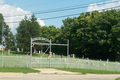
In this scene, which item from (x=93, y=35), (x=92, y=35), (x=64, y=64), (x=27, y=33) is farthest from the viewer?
(x=27, y=33)

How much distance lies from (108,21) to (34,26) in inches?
1287

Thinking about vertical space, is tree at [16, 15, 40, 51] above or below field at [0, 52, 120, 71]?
above

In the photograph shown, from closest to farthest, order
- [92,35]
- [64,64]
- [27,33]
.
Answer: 1. [64,64]
2. [92,35]
3. [27,33]

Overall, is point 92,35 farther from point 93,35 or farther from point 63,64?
point 63,64

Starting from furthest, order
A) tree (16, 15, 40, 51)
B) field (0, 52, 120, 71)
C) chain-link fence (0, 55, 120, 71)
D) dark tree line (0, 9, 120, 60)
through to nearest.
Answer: tree (16, 15, 40, 51) < dark tree line (0, 9, 120, 60) < chain-link fence (0, 55, 120, 71) < field (0, 52, 120, 71)

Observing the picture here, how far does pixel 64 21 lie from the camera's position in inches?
3755

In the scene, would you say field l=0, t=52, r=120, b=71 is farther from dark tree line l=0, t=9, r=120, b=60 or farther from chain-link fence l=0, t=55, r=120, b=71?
dark tree line l=0, t=9, r=120, b=60

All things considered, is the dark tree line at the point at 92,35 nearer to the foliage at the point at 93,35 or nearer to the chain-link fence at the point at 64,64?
the foliage at the point at 93,35

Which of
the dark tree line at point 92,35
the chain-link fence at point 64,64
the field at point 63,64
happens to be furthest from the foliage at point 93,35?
the chain-link fence at point 64,64

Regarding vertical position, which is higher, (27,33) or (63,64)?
(27,33)

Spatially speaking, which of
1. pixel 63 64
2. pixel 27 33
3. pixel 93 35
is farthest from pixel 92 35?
pixel 63 64

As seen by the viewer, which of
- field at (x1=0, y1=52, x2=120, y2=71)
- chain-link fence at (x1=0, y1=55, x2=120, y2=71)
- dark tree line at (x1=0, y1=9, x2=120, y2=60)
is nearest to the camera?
field at (x1=0, y1=52, x2=120, y2=71)

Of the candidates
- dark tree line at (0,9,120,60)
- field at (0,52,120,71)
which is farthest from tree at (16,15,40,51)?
field at (0,52,120,71)

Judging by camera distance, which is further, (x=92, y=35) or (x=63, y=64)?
(x=92, y=35)
